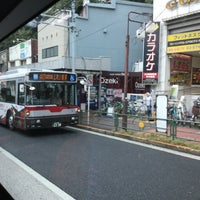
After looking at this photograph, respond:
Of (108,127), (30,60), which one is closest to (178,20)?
(108,127)

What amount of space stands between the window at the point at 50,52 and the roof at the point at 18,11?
23702 millimetres

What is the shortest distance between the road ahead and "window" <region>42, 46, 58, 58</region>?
52.0 ft

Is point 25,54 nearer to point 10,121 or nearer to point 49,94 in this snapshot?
point 10,121

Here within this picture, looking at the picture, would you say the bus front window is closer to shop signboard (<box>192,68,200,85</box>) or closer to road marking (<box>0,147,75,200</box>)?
road marking (<box>0,147,75,200</box>)

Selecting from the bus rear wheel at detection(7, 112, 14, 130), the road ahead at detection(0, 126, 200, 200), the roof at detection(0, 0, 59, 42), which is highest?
the roof at detection(0, 0, 59, 42)

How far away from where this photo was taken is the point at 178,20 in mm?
17922

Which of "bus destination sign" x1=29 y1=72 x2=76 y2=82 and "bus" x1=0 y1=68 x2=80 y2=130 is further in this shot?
"bus destination sign" x1=29 y1=72 x2=76 y2=82

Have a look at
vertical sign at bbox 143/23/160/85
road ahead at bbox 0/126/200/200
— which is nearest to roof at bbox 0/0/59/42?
road ahead at bbox 0/126/200/200

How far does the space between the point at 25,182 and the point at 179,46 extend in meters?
14.0

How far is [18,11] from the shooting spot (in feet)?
9.21

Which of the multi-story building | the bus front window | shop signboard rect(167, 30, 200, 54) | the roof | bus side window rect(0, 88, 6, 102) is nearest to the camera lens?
the roof

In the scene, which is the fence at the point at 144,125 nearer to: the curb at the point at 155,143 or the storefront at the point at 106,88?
the curb at the point at 155,143

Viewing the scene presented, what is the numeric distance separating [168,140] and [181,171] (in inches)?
130

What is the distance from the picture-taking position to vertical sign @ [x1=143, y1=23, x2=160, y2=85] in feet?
62.8
